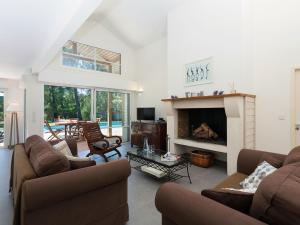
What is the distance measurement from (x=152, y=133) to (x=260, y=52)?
135 inches

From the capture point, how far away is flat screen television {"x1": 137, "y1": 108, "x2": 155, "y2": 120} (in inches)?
238

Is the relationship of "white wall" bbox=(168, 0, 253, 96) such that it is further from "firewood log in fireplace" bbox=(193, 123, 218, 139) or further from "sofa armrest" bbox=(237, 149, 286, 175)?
"sofa armrest" bbox=(237, 149, 286, 175)

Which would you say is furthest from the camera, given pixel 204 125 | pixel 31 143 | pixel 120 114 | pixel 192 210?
pixel 120 114

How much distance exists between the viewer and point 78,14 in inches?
84.1

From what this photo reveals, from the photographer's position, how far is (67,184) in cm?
150

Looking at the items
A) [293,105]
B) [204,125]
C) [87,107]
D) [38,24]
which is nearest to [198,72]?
[204,125]

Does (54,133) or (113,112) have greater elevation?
(113,112)

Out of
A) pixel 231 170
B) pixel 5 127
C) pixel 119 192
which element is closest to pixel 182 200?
pixel 119 192

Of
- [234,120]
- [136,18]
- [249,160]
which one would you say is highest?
[136,18]

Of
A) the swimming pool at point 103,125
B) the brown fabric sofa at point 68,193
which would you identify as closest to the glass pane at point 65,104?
the swimming pool at point 103,125

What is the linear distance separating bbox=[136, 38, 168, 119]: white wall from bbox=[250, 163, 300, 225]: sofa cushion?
5037mm

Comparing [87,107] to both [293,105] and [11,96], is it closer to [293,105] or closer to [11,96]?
[11,96]

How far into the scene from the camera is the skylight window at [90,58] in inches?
218

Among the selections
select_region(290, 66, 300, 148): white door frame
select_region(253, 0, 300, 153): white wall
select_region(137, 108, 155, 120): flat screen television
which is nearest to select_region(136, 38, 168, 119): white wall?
select_region(137, 108, 155, 120): flat screen television
